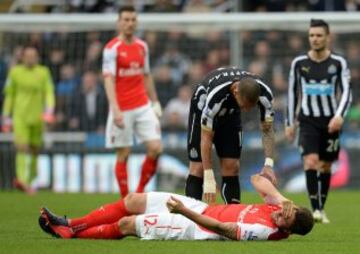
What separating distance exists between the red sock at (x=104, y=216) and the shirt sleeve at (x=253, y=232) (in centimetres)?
108

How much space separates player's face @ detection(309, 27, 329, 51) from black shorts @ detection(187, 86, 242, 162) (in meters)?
3.08

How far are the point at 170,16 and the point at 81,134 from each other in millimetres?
2946

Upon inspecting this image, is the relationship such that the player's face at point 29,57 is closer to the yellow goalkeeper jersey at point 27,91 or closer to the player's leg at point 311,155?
the yellow goalkeeper jersey at point 27,91

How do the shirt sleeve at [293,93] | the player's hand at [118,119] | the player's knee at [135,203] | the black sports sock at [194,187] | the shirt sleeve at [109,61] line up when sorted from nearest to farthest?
the player's knee at [135,203] < the black sports sock at [194,187] < the shirt sleeve at [293,93] < the player's hand at [118,119] < the shirt sleeve at [109,61]

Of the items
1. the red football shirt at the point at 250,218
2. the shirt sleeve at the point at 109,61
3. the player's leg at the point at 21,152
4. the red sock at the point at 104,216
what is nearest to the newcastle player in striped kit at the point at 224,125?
the red football shirt at the point at 250,218

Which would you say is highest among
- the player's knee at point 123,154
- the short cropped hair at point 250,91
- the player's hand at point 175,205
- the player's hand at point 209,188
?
the short cropped hair at point 250,91

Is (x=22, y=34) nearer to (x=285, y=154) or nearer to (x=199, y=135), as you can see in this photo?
(x=285, y=154)

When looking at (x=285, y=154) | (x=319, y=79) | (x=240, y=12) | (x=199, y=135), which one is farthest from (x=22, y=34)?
(x=199, y=135)

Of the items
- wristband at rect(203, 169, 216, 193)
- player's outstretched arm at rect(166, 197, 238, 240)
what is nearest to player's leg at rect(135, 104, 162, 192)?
wristband at rect(203, 169, 216, 193)

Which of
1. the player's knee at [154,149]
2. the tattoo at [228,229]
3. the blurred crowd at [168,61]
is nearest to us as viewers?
the tattoo at [228,229]

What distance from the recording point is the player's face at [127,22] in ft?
55.4

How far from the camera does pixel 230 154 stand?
1242 cm

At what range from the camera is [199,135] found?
41.0 ft

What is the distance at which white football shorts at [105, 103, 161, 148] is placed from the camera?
17.4 metres
